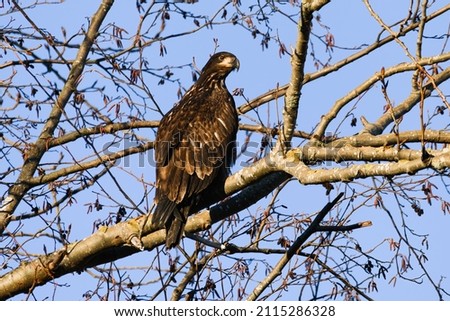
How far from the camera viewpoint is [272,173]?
16.4ft

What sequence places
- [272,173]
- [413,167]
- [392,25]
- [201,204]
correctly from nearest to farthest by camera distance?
[413,167]
[272,173]
[201,204]
[392,25]

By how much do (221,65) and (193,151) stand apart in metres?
1.22

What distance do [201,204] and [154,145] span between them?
2.65ft

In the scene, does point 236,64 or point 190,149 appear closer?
point 190,149

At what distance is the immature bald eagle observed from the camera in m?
5.73

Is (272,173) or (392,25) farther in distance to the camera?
(392,25)

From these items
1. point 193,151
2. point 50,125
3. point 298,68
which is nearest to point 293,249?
point 298,68

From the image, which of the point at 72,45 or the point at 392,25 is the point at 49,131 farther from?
the point at 392,25

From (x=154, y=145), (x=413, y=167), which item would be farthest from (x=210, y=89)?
(x=413, y=167)

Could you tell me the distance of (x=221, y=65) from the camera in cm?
719

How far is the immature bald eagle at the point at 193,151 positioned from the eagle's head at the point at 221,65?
1 cm

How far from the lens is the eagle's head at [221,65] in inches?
281

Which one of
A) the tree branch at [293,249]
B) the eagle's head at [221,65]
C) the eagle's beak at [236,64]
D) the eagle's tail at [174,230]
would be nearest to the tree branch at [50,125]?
the eagle's head at [221,65]

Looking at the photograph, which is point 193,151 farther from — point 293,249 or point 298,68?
point 298,68
